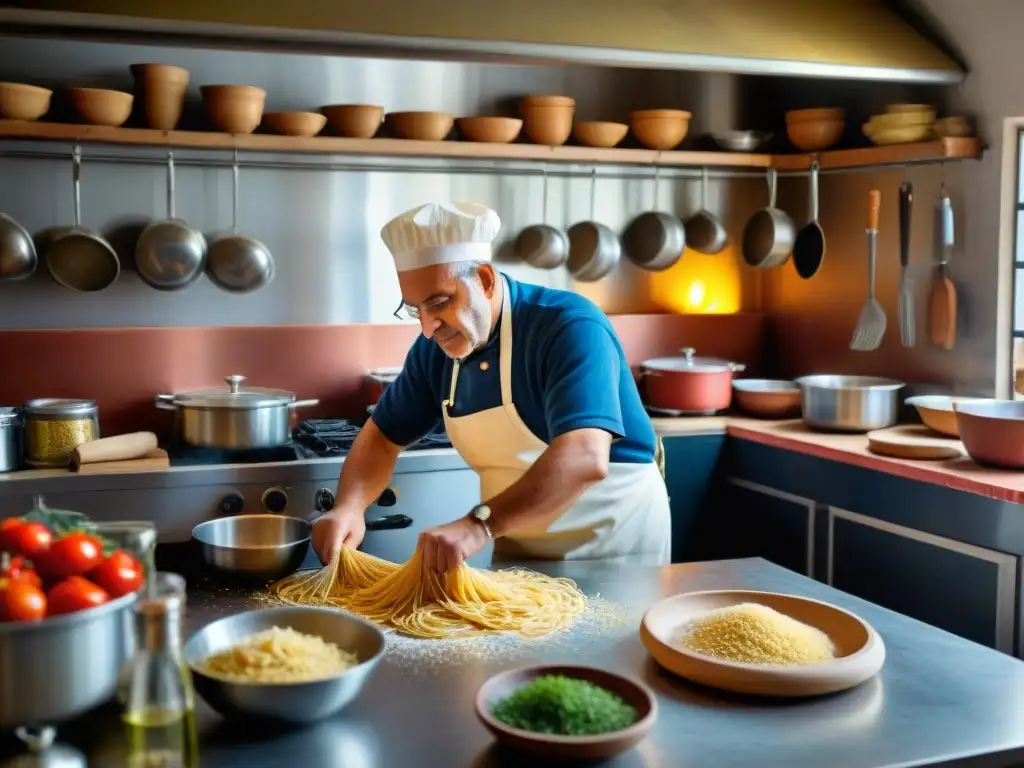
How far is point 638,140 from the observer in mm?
4660

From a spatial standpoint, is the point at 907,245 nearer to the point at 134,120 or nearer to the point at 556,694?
the point at 134,120

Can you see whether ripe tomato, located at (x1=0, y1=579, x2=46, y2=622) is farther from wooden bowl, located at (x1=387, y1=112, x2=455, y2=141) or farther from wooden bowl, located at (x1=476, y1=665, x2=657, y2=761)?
wooden bowl, located at (x1=387, y1=112, x2=455, y2=141)

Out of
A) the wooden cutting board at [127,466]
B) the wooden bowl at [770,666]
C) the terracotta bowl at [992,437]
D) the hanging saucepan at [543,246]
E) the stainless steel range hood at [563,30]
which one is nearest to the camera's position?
the wooden bowl at [770,666]

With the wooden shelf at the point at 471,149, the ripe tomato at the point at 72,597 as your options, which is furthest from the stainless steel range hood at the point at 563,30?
the ripe tomato at the point at 72,597

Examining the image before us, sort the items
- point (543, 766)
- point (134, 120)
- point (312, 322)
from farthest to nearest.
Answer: point (312, 322) → point (134, 120) → point (543, 766)

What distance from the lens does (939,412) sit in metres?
3.82

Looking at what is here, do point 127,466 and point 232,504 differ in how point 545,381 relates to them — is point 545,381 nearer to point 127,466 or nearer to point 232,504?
point 232,504

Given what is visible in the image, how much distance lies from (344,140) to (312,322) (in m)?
0.72

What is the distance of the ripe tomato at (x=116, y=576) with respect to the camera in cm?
145

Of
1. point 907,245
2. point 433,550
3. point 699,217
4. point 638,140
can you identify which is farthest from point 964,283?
point 433,550

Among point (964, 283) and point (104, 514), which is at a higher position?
point (964, 283)

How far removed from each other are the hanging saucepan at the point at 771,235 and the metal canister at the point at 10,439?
9.49ft

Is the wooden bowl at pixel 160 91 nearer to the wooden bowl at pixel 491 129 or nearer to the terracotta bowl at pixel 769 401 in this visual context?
the wooden bowl at pixel 491 129

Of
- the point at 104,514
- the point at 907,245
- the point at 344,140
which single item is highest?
the point at 344,140
